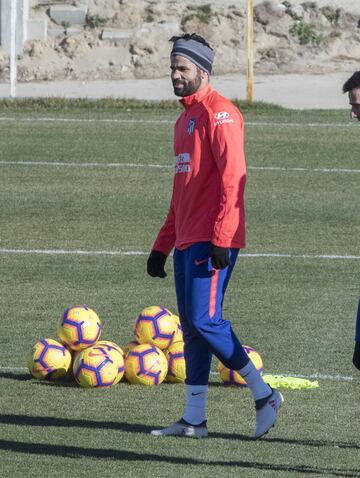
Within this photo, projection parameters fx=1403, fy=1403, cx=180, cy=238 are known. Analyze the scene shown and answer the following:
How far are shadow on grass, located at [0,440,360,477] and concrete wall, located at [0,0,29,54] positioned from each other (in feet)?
76.0

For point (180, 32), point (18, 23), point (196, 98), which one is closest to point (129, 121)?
point (18, 23)

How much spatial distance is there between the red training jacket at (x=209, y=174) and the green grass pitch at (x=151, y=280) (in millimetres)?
1263

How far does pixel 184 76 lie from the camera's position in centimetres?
820

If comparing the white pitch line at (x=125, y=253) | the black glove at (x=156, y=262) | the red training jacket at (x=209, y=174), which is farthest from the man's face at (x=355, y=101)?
the white pitch line at (x=125, y=253)

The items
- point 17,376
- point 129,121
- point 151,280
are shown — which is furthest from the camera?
point 129,121

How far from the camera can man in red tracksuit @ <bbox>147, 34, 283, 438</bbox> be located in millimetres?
7980

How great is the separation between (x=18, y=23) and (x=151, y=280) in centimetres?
1826

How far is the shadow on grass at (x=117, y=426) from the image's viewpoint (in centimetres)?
826

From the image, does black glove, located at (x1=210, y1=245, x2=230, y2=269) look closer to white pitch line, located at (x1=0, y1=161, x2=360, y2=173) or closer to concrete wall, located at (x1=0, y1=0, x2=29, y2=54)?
white pitch line, located at (x1=0, y1=161, x2=360, y2=173)

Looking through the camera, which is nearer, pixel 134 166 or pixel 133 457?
pixel 133 457

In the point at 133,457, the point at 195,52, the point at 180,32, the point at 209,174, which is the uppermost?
the point at 180,32

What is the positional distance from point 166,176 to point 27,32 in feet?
42.1

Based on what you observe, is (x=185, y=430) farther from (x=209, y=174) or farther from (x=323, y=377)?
(x=323, y=377)

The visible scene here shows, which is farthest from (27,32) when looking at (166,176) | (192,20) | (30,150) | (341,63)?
(166,176)
